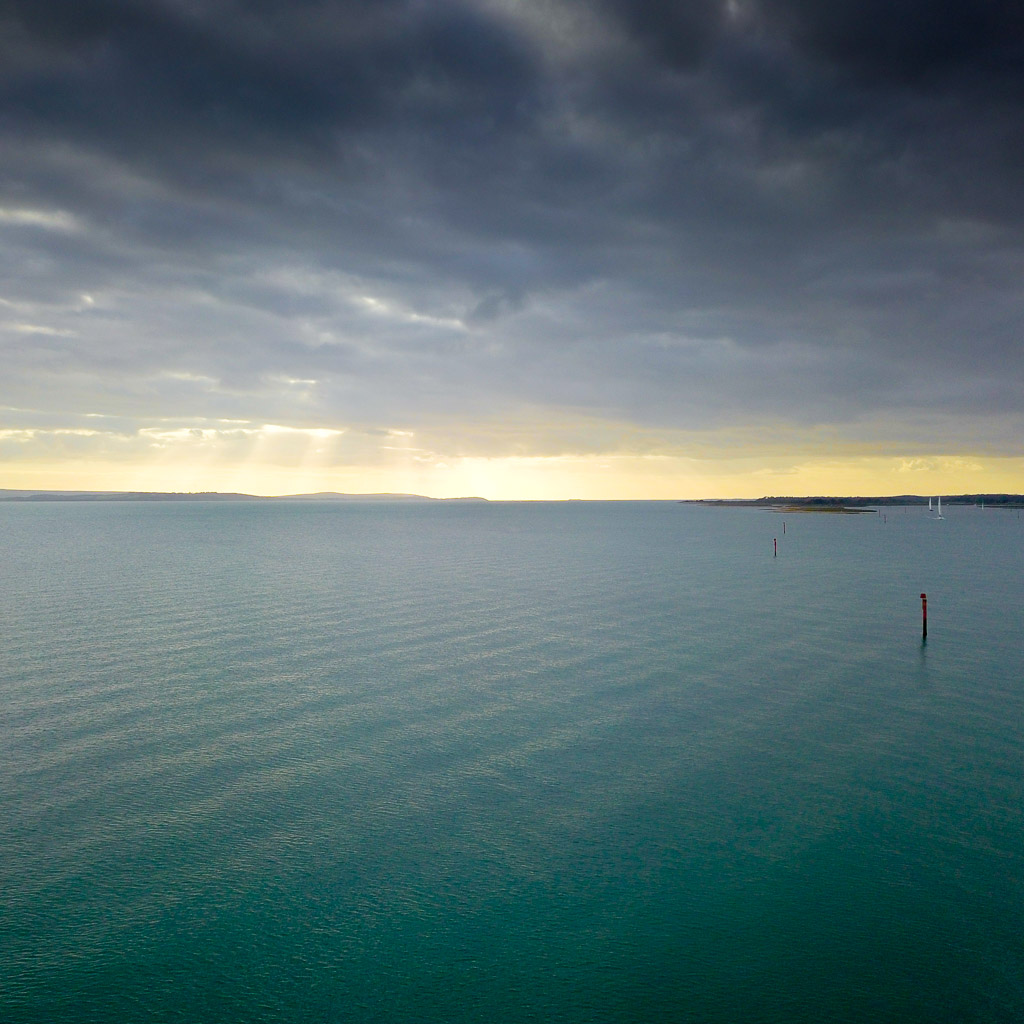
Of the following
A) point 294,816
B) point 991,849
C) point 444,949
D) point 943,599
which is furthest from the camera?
point 943,599

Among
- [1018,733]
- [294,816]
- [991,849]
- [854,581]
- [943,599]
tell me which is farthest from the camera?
[854,581]

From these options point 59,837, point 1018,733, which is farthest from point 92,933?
point 1018,733

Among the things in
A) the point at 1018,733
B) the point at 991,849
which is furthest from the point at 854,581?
the point at 991,849

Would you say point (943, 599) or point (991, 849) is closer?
point (991, 849)

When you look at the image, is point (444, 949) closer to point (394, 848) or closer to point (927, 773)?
point (394, 848)

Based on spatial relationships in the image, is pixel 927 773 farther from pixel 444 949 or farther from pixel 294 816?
pixel 294 816

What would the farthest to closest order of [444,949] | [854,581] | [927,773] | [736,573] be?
[736,573] → [854,581] → [927,773] → [444,949]
